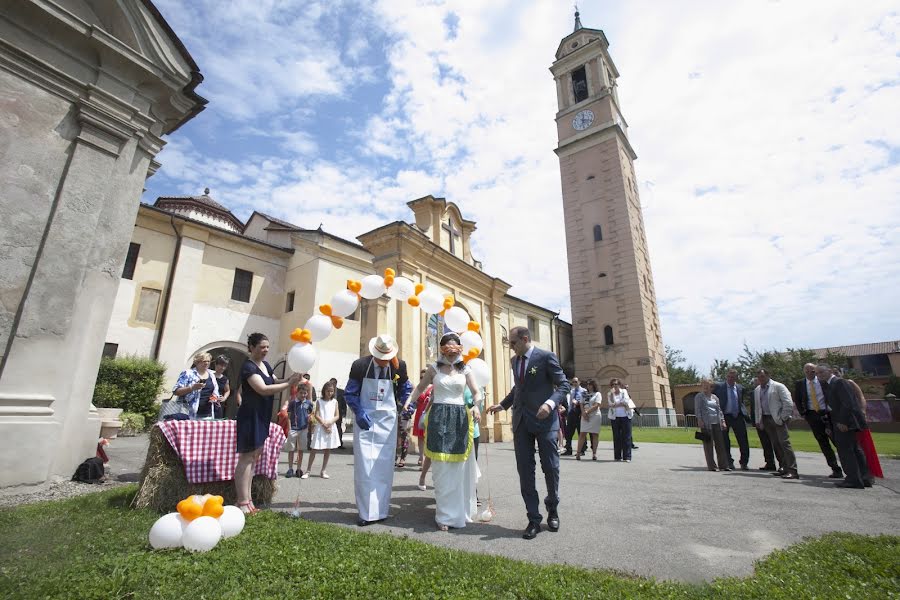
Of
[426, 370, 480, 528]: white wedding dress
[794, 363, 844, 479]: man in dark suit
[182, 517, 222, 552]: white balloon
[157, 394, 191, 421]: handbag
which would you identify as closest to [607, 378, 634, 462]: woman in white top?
[794, 363, 844, 479]: man in dark suit

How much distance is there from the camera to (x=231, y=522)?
3.48 meters

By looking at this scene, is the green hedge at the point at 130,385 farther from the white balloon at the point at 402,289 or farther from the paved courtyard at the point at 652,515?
the white balloon at the point at 402,289

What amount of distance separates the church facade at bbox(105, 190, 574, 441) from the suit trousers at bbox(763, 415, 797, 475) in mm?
8728

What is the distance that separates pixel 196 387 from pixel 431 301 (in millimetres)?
3650

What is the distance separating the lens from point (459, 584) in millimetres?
2537

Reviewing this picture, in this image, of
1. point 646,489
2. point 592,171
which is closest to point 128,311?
point 646,489

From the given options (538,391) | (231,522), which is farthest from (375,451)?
(538,391)

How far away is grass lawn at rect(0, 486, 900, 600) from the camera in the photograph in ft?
8.00

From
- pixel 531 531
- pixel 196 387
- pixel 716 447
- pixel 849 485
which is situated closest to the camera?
pixel 531 531

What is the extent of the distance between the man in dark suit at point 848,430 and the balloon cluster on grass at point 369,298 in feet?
18.4

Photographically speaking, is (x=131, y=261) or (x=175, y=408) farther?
(x=131, y=261)

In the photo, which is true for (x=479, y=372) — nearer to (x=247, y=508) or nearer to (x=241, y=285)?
(x=247, y=508)

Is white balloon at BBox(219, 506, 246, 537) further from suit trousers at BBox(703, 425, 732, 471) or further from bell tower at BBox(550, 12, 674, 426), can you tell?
bell tower at BBox(550, 12, 674, 426)

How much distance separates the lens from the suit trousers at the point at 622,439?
32.6ft
